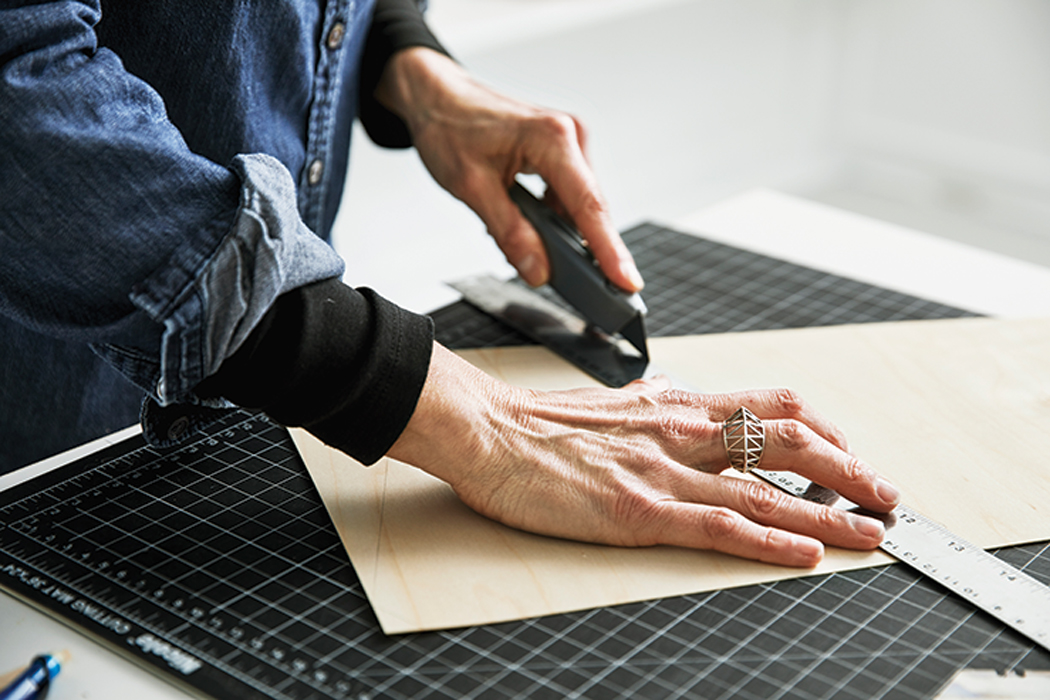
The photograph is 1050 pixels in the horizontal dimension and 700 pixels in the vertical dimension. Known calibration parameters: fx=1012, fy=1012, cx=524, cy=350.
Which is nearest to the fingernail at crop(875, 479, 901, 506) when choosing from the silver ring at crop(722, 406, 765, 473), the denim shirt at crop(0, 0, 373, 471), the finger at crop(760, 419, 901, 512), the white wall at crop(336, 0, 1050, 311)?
the finger at crop(760, 419, 901, 512)

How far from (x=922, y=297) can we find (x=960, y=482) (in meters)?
0.50

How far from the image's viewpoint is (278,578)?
2.65 feet

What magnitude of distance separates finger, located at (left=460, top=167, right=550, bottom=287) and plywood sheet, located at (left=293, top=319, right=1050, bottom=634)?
101mm

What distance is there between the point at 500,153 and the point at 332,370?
1.82 ft

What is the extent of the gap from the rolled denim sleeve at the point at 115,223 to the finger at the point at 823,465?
17.4 inches

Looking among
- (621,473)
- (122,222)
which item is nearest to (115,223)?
(122,222)

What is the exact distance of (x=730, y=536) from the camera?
823mm

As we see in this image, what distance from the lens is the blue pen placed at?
2.20ft

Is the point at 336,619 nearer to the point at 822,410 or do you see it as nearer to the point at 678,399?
the point at 678,399

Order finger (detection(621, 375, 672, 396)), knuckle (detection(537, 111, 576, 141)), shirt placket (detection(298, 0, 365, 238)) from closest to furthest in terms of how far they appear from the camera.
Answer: finger (detection(621, 375, 672, 396)) < shirt placket (detection(298, 0, 365, 238)) < knuckle (detection(537, 111, 576, 141))

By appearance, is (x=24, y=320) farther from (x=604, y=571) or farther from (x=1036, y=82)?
(x=1036, y=82)

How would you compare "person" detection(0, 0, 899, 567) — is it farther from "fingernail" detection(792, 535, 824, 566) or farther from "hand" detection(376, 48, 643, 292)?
"hand" detection(376, 48, 643, 292)

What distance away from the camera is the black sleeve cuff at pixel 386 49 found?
1.33m

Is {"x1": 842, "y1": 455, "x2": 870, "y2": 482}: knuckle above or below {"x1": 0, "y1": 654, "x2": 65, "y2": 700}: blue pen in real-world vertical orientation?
above
